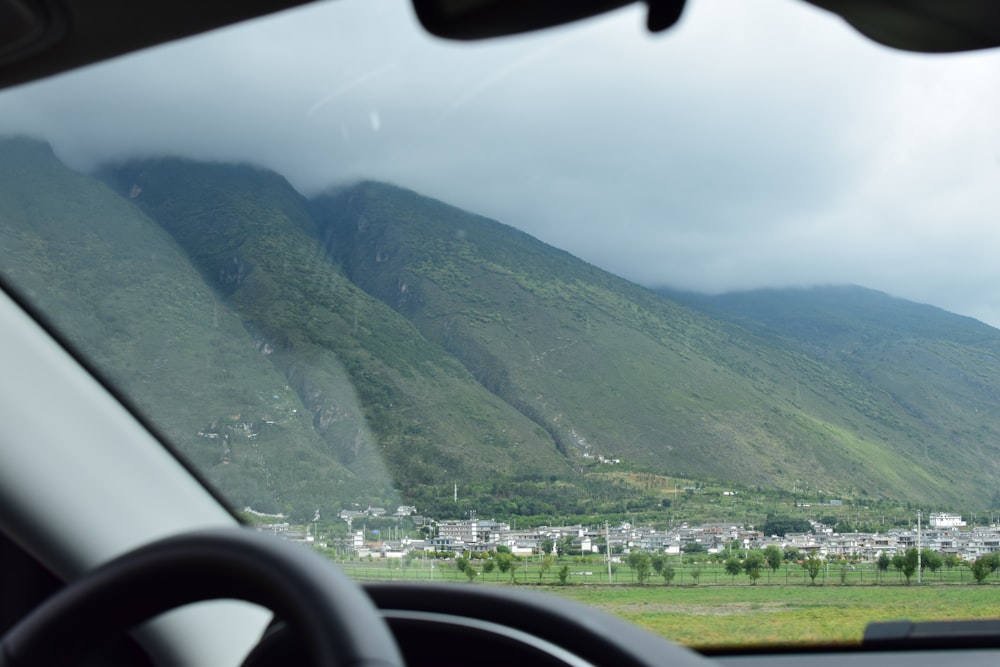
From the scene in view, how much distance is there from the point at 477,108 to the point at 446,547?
5.01 ft

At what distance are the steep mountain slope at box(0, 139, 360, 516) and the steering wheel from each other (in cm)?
151

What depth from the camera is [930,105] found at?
2582mm

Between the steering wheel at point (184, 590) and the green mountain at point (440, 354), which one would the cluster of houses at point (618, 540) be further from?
the steering wheel at point (184, 590)

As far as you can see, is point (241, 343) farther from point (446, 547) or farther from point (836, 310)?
point (836, 310)

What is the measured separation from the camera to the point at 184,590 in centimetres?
161

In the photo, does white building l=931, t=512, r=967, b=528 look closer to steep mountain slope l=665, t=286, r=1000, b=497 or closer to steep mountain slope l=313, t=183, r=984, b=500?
steep mountain slope l=665, t=286, r=1000, b=497

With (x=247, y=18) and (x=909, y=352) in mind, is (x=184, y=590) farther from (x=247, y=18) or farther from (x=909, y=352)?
(x=909, y=352)

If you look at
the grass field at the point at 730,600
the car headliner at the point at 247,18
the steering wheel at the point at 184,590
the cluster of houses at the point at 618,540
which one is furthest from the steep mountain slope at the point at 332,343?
the steering wheel at the point at 184,590

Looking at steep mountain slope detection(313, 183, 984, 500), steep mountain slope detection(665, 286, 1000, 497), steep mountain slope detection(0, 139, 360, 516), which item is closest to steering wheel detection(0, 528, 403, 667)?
steep mountain slope detection(0, 139, 360, 516)

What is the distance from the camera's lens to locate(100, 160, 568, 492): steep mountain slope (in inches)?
129

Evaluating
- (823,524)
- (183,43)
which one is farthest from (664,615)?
(183,43)

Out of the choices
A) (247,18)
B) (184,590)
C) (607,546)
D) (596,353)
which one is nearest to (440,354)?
(596,353)

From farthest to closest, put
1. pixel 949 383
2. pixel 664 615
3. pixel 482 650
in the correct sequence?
pixel 949 383
pixel 664 615
pixel 482 650

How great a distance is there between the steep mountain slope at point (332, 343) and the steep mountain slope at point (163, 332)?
0.23ft
